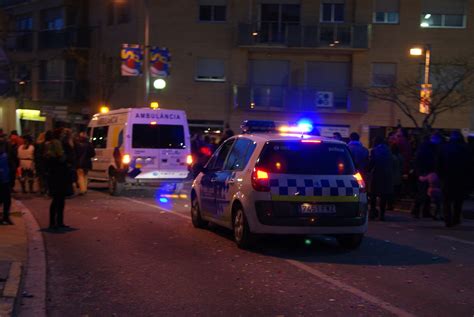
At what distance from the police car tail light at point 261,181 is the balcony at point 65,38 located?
3155 cm

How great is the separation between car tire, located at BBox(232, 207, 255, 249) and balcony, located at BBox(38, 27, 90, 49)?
31.1 metres

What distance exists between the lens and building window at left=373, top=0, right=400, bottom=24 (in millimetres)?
33250

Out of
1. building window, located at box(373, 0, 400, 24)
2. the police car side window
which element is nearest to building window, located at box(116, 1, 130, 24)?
building window, located at box(373, 0, 400, 24)

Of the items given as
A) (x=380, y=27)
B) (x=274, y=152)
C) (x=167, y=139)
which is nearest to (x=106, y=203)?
(x=167, y=139)

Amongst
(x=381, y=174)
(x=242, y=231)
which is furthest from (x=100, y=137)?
(x=242, y=231)

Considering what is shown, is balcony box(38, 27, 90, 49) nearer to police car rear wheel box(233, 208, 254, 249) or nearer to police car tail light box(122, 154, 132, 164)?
police car tail light box(122, 154, 132, 164)

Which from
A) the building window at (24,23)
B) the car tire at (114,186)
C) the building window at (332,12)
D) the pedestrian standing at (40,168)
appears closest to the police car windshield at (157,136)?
the car tire at (114,186)

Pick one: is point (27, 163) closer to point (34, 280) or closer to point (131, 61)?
point (131, 61)

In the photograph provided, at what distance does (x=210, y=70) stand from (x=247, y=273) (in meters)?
26.7

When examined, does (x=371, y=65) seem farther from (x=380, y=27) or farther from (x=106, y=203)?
(x=106, y=203)

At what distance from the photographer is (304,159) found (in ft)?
31.5

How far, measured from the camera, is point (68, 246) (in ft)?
32.8

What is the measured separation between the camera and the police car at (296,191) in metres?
9.35

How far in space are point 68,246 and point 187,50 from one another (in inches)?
984
